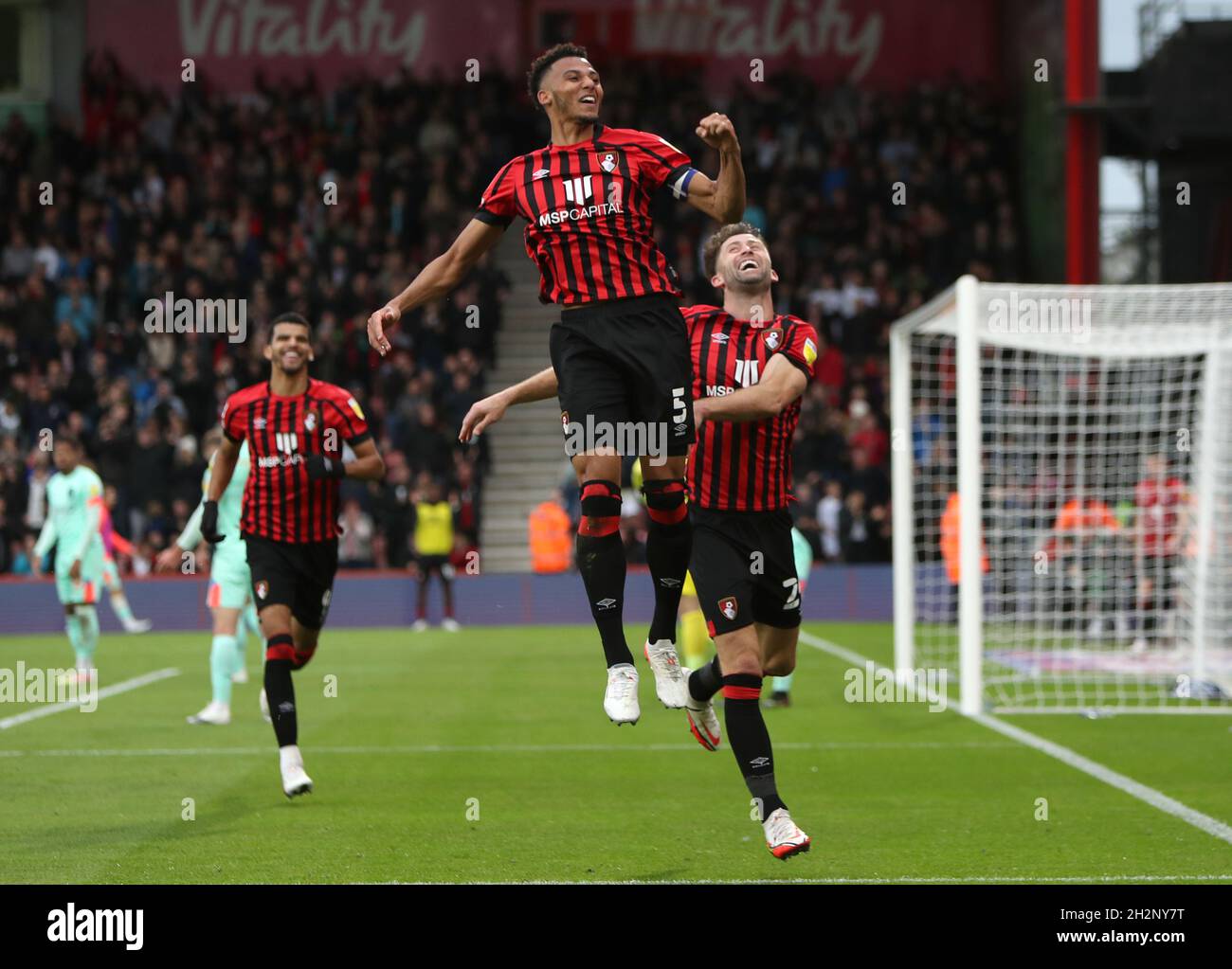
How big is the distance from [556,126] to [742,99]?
2369cm

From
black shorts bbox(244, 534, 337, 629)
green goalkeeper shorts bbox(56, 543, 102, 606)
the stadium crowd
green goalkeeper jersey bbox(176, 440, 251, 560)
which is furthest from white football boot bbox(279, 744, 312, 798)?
the stadium crowd

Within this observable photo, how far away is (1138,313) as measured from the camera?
14188 mm

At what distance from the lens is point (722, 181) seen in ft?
20.0

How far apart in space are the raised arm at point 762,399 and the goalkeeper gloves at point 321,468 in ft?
9.03

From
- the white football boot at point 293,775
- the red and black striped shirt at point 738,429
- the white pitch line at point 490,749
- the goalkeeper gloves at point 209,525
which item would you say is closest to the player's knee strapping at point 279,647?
the white football boot at point 293,775

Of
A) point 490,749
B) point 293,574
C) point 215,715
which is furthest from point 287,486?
point 215,715

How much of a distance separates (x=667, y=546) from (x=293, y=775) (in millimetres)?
2924

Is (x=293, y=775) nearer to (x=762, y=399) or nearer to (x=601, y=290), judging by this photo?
(x=762, y=399)

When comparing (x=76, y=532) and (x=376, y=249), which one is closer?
(x=76, y=532)

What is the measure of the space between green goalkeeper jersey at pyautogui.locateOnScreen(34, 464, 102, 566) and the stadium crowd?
697cm

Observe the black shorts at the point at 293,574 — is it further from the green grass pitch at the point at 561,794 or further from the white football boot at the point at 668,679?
the white football boot at the point at 668,679

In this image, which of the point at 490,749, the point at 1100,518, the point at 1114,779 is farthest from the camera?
the point at 1100,518

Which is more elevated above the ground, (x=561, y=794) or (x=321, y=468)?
(x=321, y=468)
